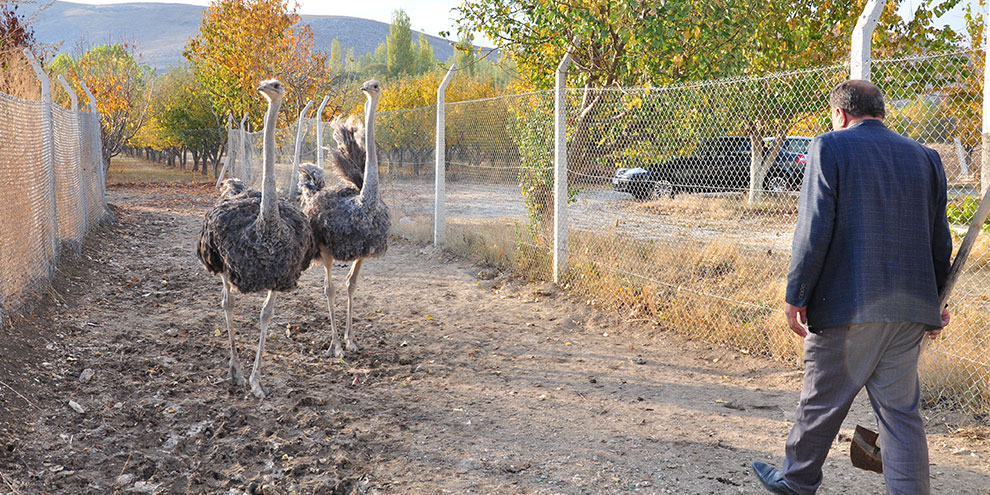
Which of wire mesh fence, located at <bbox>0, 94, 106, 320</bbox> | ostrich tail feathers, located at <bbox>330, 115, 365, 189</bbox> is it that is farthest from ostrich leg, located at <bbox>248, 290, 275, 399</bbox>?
ostrich tail feathers, located at <bbox>330, 115, 365, 189</bbox>

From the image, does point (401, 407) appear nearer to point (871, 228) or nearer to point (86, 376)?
point (86, 376)

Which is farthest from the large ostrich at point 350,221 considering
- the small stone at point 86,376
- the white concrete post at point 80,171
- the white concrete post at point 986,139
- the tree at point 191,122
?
the tree at point 191,122

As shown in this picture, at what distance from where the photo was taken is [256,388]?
199 inches

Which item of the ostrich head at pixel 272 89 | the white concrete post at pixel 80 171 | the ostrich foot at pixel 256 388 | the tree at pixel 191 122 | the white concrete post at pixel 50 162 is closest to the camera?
the ostrich foot at pixel 256 388

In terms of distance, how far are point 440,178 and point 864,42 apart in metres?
6.51

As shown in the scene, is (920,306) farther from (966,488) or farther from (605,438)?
(605,438)

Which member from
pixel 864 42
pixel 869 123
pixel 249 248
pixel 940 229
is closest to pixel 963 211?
pixel 864 42

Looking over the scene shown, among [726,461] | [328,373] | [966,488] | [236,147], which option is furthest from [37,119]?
[236,147]

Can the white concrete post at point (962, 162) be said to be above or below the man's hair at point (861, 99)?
below

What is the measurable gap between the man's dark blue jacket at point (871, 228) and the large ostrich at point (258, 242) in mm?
3284

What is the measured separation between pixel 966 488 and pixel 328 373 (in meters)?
3.95

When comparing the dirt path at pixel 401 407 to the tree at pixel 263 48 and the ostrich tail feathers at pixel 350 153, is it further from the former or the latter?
the tree at pixel 263 48

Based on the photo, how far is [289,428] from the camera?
4480 millimetres

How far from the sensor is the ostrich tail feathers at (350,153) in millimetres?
7191
